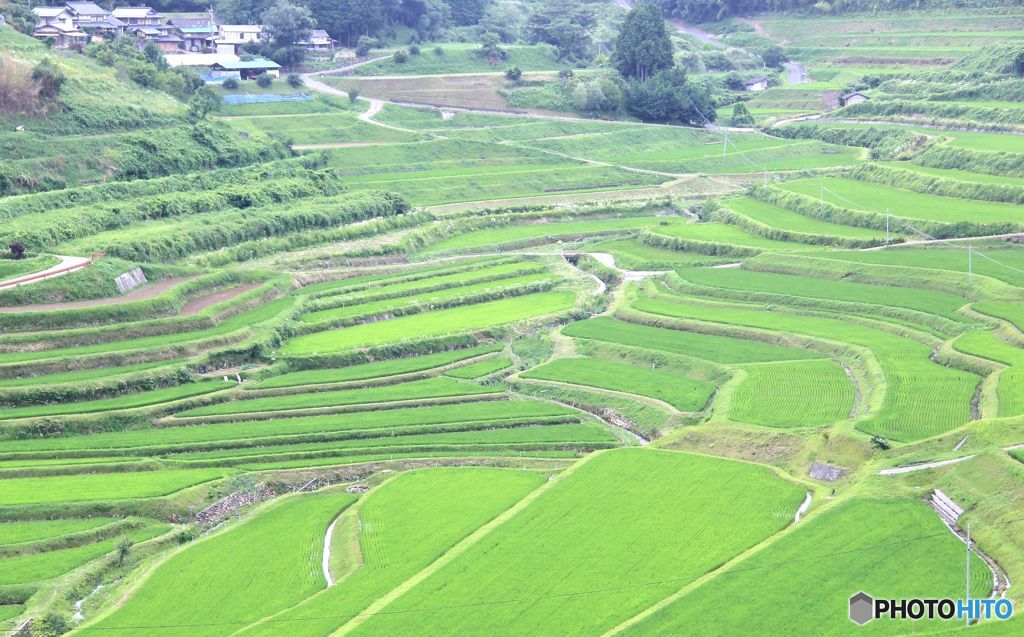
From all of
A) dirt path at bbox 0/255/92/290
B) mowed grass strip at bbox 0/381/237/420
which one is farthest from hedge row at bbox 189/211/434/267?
mowed grass strip at bbox 0/381/237/420

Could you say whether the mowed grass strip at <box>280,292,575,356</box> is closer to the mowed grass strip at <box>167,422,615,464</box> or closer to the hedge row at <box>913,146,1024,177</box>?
the mowed grass strip at <box>167,422,615,464</box>

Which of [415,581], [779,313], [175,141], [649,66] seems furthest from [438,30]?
[415,581]

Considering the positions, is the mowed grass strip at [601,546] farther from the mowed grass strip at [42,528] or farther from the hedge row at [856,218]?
the hedge row at [856,218]

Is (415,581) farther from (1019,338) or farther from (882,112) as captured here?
(882,112)

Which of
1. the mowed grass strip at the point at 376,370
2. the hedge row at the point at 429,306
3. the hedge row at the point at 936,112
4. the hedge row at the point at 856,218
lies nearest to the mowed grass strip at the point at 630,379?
the mowed grass strip at the point at 376,370

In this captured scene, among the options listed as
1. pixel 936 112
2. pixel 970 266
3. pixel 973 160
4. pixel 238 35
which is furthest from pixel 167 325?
pixel 238 35
